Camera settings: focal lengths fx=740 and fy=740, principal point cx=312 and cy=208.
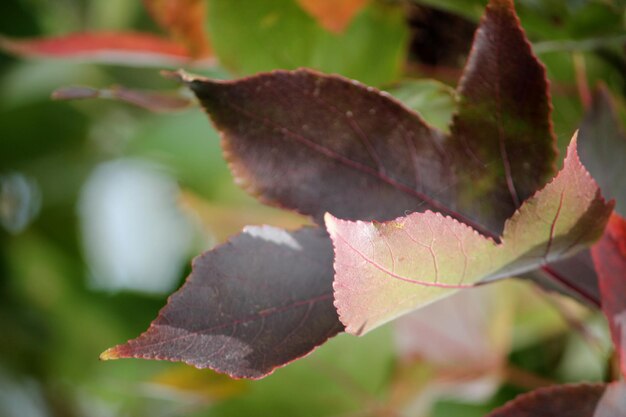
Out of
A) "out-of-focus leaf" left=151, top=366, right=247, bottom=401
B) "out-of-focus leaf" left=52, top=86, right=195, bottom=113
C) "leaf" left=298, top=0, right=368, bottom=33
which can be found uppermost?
"leaf" left=298, top=0, right=368, bottom=33

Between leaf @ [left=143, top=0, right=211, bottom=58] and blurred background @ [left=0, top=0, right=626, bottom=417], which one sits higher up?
leaf @ [left=143, top=0, right=211, bottom=58]

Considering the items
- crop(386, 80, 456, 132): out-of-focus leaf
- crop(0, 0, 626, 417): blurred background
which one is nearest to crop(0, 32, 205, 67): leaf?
crop(0, 0, 626, 417): blurred background

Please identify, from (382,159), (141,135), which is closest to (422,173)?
(382,159)

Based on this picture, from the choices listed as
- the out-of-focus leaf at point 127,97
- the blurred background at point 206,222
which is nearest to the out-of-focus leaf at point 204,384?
the blurred background at point 206,222

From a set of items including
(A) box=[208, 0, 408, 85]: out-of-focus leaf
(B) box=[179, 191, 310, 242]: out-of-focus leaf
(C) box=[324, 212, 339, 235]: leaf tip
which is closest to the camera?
(C) box=[324, 212, 339, 235]: leaf tip

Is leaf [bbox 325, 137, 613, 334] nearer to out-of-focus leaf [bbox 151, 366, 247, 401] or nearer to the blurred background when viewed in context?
the blurred background

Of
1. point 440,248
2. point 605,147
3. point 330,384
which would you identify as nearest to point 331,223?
point 440,248
